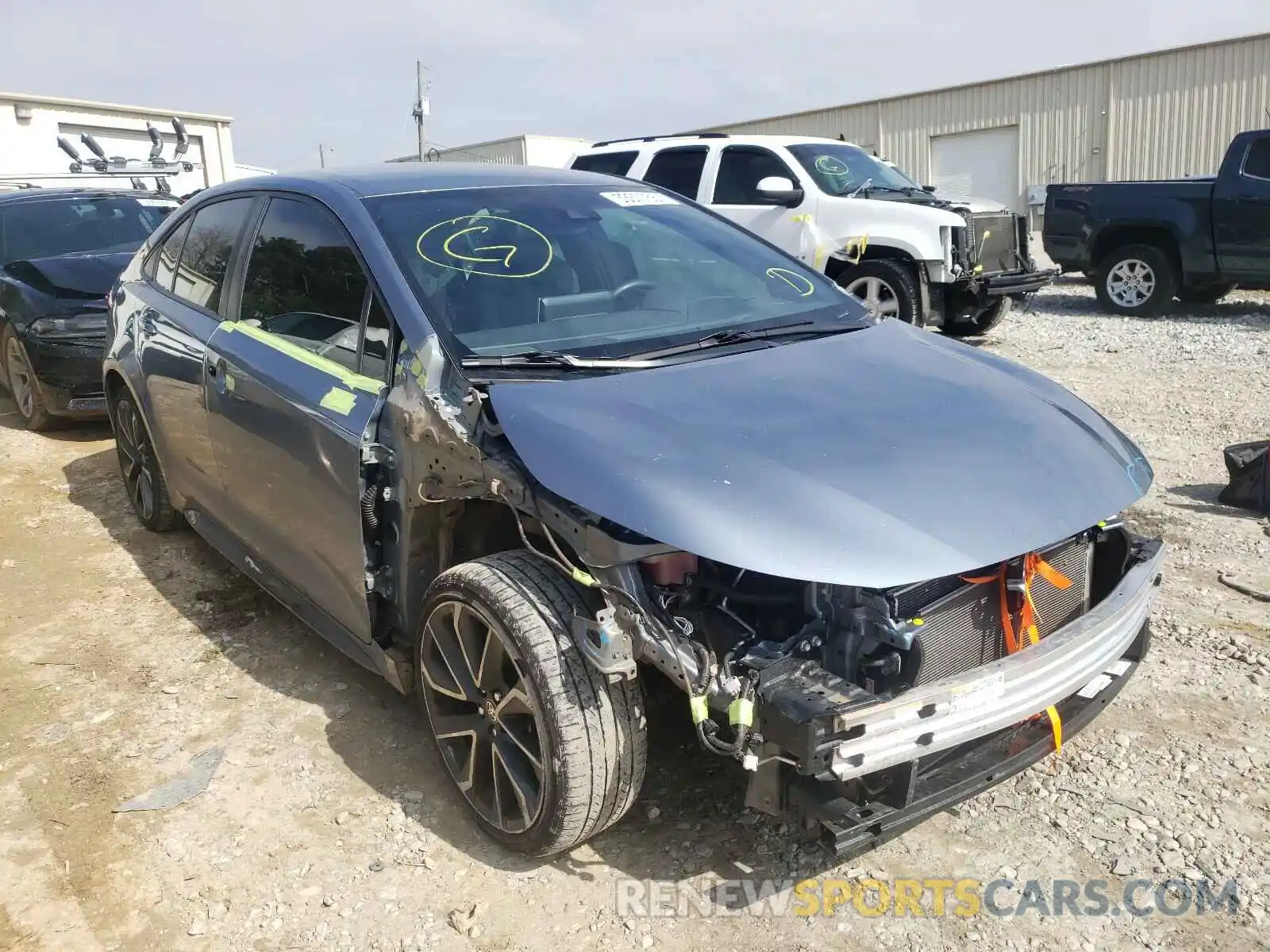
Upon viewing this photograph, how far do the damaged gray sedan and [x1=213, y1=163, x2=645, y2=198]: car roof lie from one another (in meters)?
0.02

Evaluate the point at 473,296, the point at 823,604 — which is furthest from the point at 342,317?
the point at 823,604

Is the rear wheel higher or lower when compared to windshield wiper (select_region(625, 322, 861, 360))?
lower

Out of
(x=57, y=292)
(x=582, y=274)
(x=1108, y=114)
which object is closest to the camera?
(x=582, y=274)

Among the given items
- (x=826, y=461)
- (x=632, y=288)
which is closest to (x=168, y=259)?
(x=632, y=288)

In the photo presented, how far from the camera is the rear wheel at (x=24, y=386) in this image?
7.29 meters

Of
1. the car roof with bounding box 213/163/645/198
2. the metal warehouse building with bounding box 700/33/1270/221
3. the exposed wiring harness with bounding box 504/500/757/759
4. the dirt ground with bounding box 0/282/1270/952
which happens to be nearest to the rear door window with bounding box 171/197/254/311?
the car roof with bounding box 213/163/645/198

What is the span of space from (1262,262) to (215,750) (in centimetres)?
1077

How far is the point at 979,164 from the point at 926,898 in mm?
26965

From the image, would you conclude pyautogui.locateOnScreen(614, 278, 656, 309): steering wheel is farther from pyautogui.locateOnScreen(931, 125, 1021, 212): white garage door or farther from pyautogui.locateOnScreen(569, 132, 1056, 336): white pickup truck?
pyautogui.locateOnScreen(931, 125, 1021, 212): white garage door

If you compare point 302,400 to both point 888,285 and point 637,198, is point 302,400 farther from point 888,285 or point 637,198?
point 888,285

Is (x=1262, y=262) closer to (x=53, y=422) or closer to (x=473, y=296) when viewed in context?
(x=473, y=296)

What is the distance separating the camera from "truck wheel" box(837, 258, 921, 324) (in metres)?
9.09

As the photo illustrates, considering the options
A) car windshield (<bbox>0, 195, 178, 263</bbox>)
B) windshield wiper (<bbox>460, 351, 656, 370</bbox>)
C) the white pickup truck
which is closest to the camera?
windshield wiper (<bbox>460, 351, 656, 370</bbox>)

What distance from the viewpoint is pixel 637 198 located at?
12.8ft
